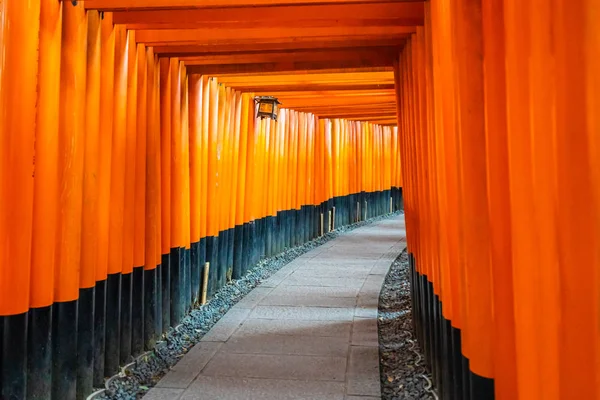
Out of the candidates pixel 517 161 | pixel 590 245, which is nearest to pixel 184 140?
pixel 517 161

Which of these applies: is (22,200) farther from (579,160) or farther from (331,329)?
(331,329)

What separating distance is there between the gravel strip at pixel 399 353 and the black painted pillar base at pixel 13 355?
96.5 inches

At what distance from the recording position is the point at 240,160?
8094mm

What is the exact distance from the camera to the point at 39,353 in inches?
125

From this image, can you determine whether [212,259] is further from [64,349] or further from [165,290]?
[64,349]

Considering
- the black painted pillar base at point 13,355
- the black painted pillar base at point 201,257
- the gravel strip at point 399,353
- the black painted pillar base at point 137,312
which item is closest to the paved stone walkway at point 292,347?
the gravel strip at point 399,353

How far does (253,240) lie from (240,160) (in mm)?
1391

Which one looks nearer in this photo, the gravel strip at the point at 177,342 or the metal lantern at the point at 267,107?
the gravel strip at the point at 177,342

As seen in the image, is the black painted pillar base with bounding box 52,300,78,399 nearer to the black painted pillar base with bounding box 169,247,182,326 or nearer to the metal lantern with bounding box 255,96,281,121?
the black painted pillar base with bounding box 169,247,182,326

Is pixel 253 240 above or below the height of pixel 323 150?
below

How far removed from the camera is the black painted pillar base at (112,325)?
4070 millimetres

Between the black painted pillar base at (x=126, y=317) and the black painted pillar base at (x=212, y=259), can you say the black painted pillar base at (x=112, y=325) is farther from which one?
the black painted pillar base at (x=212, y=259)

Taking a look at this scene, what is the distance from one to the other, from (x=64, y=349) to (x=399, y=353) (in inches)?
113

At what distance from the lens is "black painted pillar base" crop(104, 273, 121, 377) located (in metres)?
4.07
